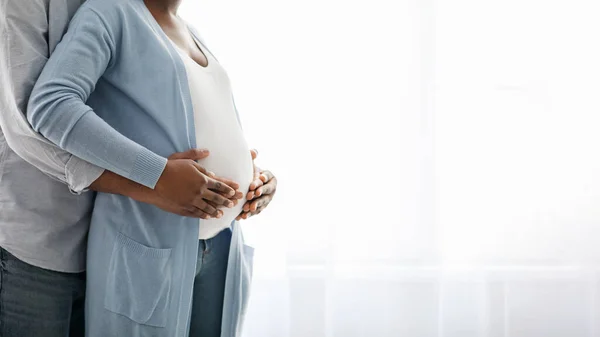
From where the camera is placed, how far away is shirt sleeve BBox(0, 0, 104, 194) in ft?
2.99

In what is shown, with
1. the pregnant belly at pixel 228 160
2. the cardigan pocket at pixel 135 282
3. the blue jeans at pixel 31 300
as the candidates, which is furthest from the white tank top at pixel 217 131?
the blue jeans at pixel 31 300

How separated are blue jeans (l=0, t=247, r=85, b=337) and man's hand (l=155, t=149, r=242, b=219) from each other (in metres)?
0.23

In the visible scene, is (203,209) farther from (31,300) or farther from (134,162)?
(31,300)

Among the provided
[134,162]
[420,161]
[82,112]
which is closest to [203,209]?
[134,162]

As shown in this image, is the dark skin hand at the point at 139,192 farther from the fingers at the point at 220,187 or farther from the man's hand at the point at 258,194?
the man's hand at the point at 258,194

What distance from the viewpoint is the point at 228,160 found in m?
1.08

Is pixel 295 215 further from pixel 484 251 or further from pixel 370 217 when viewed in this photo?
pixel 484 251

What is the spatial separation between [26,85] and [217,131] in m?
0.32

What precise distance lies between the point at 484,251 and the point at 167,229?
1.36 m

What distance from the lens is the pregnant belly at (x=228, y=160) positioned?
105cm

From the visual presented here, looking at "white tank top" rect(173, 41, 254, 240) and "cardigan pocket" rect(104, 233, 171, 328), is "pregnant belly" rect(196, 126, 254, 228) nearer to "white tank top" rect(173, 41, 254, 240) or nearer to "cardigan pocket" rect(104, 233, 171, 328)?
"white tank top" rect(173, 41, 254, 240)

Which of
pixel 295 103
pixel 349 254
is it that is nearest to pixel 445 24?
pixel 295 103

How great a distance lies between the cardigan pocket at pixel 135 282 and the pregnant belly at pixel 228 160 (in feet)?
0.41

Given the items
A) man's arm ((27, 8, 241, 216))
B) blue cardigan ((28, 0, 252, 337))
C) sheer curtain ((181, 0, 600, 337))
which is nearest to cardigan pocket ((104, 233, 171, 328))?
A: blue cardigan ((28, 0, 252, 337))
